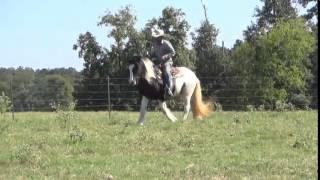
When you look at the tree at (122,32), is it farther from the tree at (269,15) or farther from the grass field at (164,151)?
the grass field at (164,151)

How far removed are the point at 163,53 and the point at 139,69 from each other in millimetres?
671

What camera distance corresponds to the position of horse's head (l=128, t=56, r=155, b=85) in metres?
13.8

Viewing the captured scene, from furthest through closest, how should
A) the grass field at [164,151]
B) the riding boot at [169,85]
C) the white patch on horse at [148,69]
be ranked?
the riding boot at [169,85], the white patch on horse at [148,69], the grass field at [164,151]

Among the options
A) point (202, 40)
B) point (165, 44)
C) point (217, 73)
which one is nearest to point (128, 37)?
point (217, 73)

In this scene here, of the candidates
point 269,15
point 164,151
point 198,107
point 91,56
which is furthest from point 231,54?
point 164,151

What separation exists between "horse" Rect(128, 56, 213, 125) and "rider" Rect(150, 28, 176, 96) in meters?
0.16

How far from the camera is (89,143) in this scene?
32.8ft

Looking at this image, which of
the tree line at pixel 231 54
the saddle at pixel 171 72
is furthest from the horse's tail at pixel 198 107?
the tree line at pixel 231 54

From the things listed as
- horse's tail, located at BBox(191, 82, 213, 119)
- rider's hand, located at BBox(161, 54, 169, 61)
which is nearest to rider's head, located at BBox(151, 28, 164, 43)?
rider's hand, located at BBox(161, 54, 169, 61)

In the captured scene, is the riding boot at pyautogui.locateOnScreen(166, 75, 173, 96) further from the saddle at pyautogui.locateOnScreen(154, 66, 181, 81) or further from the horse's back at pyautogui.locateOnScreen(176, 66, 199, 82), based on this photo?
the horse's back at pyautogui.locateOnScreen(176, 66, 199, 82)

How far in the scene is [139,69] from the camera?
13.8m

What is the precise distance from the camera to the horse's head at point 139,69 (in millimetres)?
13766

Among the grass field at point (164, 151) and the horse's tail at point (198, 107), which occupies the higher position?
the horse's tail at point (198, 107)

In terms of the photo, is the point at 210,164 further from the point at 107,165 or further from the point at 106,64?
the point at 106,64
